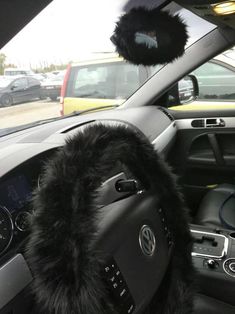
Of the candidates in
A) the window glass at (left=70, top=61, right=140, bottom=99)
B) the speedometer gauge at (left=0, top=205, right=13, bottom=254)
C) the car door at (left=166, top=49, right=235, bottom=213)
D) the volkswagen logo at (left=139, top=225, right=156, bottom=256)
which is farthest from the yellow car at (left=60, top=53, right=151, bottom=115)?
the volkswagen logo at (left=139, top=225, right=156, bottom=256)

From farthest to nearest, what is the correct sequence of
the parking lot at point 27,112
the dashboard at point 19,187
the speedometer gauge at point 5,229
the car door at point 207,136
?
the car door at point 207,136 < the parking lot at point 27,112 < the speedometer gauge at point 5,229 < the dashboard at point 19,187

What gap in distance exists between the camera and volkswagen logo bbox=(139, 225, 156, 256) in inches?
52.8

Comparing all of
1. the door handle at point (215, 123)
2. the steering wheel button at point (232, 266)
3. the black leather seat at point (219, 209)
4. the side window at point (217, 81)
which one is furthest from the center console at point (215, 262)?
the side window at point (217, 81)

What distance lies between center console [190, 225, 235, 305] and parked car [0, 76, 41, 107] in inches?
43.8

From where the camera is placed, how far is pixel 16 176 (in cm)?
161

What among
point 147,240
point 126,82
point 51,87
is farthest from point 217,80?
point 147,240

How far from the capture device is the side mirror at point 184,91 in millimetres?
3478

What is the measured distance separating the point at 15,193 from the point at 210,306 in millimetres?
1019

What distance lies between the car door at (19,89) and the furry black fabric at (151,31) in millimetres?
553

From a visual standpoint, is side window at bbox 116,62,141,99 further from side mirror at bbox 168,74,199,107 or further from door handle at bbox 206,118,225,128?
door handle at bbox 206,118,225,128

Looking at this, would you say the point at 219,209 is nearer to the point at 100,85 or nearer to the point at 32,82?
the point at 32,82

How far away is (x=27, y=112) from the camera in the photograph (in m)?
2.46

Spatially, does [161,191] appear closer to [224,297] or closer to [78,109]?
[224,297]

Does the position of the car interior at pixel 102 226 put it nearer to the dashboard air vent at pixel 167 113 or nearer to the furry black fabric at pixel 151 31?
the furry black fabric at pixel 151 31
